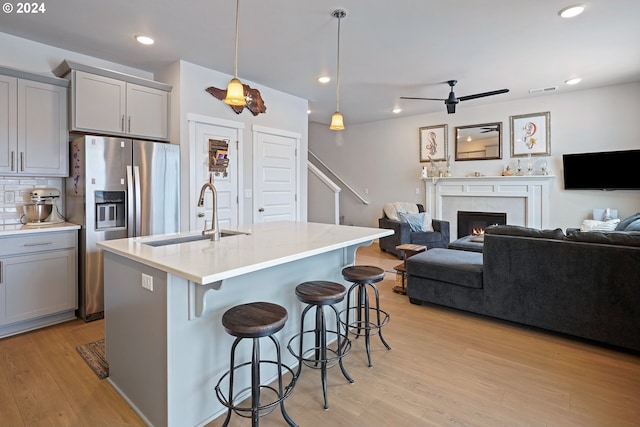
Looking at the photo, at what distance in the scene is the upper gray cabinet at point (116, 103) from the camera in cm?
326

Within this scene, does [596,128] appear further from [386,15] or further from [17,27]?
[17,27]

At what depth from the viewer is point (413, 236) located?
582 cm

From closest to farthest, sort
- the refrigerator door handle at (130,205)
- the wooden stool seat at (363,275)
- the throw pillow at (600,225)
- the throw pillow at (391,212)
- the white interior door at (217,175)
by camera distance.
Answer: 1. the wooden stool seat at (363,275)
2. the refrigerator door handle at (130,205)
3. the white interior door at (217,175)
4. the throw pillow at (600,225)
5. the throw pillow at (391,212)

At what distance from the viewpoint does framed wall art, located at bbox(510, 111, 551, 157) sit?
5473mm

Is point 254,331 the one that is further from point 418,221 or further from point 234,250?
point 418,221

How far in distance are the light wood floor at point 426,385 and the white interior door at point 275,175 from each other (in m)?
2.55

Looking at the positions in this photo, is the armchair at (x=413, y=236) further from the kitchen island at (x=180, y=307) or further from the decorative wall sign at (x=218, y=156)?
the kitchen island at (x=180, y=307)

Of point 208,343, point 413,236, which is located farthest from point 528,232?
point 413,236

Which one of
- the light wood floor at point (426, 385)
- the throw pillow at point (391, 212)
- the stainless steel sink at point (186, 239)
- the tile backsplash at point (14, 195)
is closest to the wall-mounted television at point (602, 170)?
the throw pillow at point (391, 212)

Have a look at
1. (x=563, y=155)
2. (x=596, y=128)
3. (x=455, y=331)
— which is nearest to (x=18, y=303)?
(x=455, y=331)

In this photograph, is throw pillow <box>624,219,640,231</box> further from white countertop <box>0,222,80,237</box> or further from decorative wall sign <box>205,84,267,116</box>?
white countertop <box>0,222,80,237</box>

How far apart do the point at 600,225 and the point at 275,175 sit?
4.77 metres

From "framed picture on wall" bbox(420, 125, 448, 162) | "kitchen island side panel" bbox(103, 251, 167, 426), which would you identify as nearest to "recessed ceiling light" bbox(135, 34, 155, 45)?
"kitchen island side panel" bbox(103, 251, 167, 426)

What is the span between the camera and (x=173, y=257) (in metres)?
1.69
